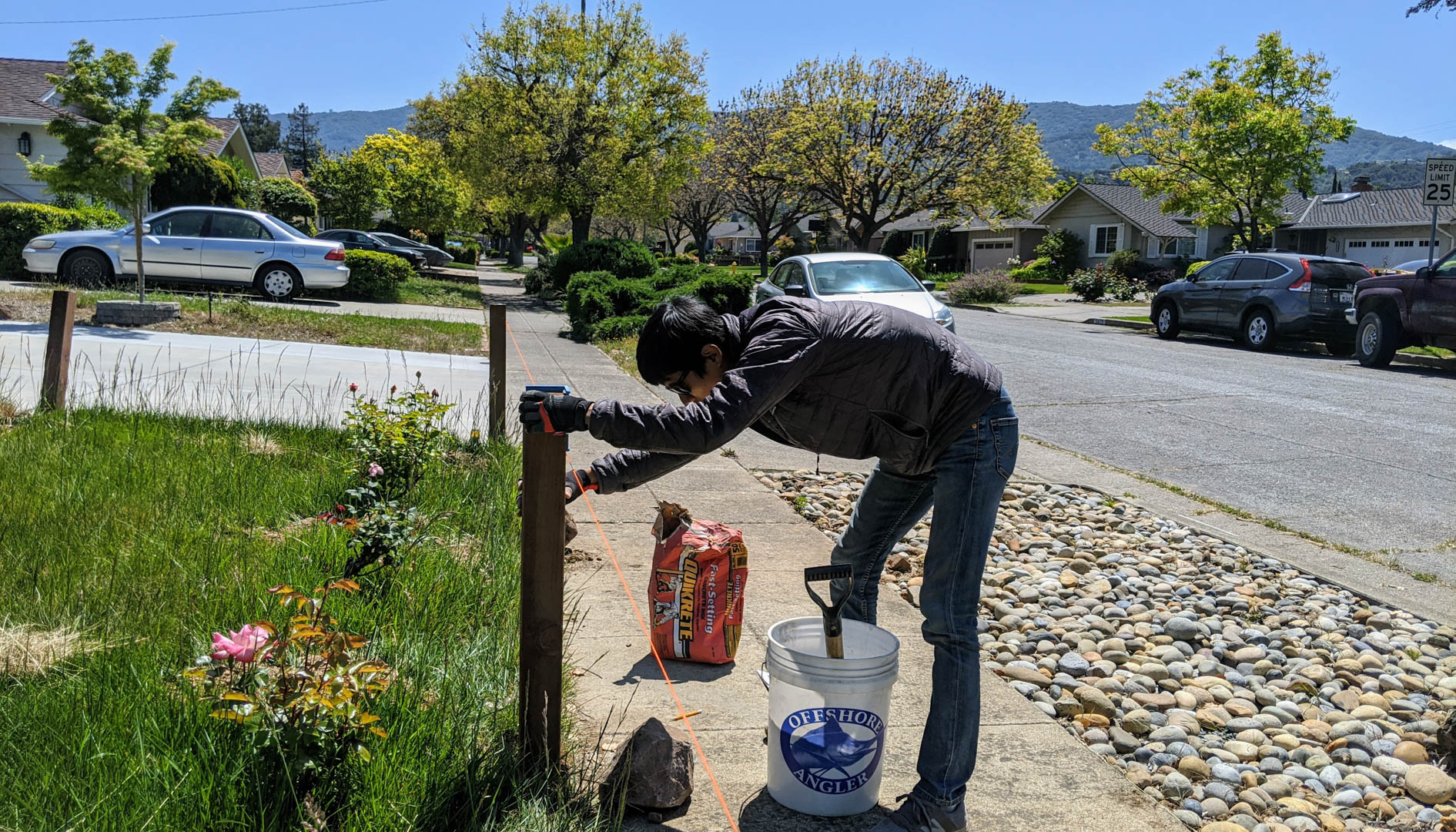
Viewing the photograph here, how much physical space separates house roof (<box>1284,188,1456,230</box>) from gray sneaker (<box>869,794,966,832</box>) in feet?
156

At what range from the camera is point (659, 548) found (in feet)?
13.4

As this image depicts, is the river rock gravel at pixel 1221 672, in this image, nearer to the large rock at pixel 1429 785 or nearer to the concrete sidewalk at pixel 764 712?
the large rock at pixel 1429 785

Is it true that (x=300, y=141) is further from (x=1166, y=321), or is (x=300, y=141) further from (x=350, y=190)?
(x=1166, y=321)

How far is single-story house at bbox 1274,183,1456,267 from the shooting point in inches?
1718

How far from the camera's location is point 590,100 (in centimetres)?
2709

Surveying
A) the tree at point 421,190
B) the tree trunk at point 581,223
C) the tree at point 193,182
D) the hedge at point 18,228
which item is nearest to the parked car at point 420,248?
the tree at point 421,190

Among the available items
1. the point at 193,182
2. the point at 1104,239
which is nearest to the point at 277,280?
the point at 193,182

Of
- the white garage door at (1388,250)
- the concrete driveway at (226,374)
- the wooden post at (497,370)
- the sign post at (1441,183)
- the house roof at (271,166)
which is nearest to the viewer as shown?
the wooden post at (497,370)

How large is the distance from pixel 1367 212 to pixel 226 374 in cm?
4917

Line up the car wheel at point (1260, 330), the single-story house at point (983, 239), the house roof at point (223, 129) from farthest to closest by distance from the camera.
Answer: the single-story house at point (983, 239), the house roof at point (223, 129), the car wheel at point (1260, 330)

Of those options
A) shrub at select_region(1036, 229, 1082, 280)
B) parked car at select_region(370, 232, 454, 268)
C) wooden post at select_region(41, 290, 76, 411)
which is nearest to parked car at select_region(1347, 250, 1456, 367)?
wooden post at select_region(41, 290, 76, 411)

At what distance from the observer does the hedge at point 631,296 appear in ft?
55.9

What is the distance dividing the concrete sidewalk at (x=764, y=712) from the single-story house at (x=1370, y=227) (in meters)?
43.6

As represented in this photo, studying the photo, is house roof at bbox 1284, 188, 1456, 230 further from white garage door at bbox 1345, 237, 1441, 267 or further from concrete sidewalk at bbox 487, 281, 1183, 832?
concrete sidewalk at bbox 487, 281, 1183, 832
